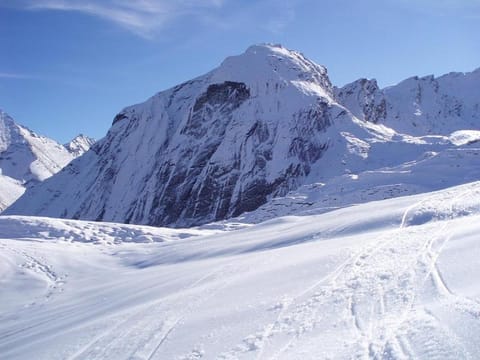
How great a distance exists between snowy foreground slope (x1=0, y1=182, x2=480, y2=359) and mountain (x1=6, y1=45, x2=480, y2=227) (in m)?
37.0

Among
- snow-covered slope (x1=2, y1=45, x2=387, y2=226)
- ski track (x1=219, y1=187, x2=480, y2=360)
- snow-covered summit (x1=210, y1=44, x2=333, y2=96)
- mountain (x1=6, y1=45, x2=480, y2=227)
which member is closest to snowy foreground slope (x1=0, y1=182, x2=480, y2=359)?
ski track (x1=219, y1=187, x2=480, y2=360)

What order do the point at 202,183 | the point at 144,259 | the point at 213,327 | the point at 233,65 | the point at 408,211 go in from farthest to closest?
the point at 233,65
the point at 202,183
the point at 144,259
the point at 408,211
the point at 213,327

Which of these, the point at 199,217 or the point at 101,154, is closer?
the point at 199,217

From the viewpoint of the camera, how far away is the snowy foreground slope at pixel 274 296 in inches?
243

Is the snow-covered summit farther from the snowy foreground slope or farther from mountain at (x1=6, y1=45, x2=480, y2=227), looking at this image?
the snowy foreground slope

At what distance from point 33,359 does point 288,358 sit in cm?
464

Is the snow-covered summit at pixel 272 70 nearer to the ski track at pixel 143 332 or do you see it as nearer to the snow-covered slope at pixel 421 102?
the snow-covered slope at pixel 421 102

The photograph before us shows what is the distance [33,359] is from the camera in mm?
8172

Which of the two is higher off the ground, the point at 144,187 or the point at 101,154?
the point at 101,154

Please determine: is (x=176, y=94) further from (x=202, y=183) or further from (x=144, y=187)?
(x=202, y=183)

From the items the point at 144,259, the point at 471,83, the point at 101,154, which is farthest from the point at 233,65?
the point at 471,83

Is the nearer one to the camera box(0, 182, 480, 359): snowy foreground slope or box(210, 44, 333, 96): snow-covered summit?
box(0, 182, 480, 359): snowy foreground slope

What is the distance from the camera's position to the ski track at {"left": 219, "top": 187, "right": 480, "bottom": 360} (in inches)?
218

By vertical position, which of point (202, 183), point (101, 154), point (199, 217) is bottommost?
point (199, 217)
